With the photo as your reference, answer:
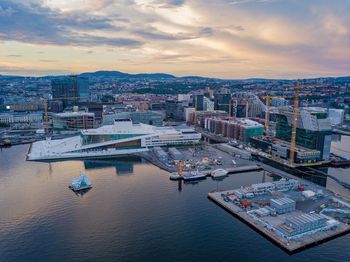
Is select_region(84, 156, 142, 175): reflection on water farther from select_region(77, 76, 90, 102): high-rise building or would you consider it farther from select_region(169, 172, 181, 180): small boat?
select_region(77, 76, 90, 102): high-rise building

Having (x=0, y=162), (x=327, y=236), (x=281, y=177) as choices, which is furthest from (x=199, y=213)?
(x=0, y=162)

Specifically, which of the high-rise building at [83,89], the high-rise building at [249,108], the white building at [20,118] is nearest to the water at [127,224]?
the white building at [20,118]

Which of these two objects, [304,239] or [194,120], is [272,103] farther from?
[304,239]

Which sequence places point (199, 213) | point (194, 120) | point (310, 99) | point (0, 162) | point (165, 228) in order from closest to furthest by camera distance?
1. point (165, 228)
2. point (199, 213)
3. point (0, 162)
4. point (194, 120)
5. point (310, 99)

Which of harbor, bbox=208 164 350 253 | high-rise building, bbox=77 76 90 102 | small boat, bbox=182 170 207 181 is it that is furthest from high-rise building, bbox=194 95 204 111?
harbor, bbox=208 164 350 253

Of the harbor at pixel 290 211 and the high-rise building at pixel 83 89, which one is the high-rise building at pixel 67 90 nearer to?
the high-rise building at pixel 83 89

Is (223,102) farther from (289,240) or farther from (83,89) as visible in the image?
(289,240)

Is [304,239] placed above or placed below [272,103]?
below
